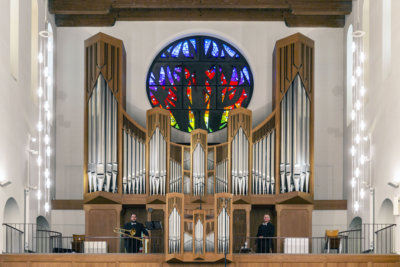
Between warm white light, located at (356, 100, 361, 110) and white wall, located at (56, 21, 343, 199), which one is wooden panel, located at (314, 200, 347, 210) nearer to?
white wall, located at (56, 21, 343, 199)

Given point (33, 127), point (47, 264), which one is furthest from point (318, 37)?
point (47, 264)

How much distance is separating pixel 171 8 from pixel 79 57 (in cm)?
275

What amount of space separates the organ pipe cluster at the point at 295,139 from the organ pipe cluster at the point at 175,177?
8.17 ft

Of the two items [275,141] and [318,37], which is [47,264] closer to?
[275,141]

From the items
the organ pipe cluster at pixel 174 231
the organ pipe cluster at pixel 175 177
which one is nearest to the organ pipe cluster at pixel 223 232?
the organ pipe cluster at pixel 174 231

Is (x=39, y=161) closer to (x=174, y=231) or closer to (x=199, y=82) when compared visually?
(x=174, y=231)

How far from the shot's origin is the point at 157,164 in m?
25.3

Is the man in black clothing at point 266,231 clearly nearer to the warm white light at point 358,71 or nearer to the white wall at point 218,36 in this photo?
the white wall at point 218,36

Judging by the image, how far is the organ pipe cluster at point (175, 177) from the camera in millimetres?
25312

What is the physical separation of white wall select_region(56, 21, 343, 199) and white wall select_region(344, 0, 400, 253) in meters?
2.49

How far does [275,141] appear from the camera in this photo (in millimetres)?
25531

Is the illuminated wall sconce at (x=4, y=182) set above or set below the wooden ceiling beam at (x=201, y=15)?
below

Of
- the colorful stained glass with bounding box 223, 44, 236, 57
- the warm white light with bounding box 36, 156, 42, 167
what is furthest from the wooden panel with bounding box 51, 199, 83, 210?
the colorful stained glass with bounding box 223, 44, 236, 57

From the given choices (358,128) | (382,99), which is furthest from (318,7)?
(382,99)
